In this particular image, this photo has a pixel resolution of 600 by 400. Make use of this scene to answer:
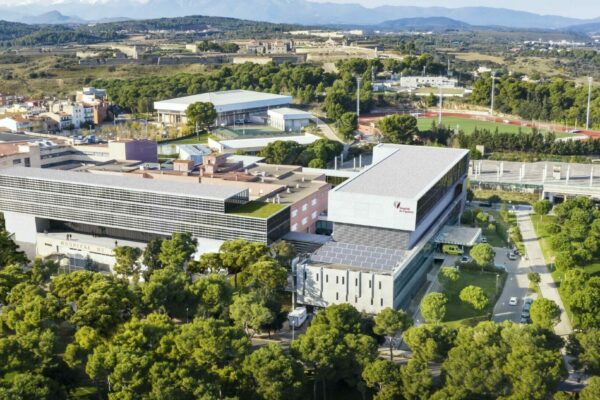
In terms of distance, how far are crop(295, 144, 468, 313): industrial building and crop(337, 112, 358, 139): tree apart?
17.9 metres

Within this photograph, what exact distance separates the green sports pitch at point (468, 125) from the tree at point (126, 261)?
95.8 feet

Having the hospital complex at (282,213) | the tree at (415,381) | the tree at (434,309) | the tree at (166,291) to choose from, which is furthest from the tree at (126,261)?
the tree at (415,381)

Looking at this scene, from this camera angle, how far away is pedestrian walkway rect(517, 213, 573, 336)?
768 inches

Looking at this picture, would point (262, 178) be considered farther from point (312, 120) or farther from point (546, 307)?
point (312, 120)

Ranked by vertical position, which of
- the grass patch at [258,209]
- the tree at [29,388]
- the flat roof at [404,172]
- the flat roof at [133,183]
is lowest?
the tree at [29,388]

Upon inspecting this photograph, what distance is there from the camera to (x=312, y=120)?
163 feet

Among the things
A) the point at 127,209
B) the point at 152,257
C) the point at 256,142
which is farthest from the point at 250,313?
the point at 256,142

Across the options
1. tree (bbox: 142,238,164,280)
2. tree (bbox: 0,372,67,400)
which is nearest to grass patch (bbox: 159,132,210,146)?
tree (bbox: 142,238,164,280)

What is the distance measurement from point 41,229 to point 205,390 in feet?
49.1

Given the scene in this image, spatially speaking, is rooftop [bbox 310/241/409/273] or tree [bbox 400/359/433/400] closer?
tree [bbox 400/359/433/400]

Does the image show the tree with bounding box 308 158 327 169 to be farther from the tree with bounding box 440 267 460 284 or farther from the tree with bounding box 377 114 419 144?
the tree with bounding box 440 267 460 284

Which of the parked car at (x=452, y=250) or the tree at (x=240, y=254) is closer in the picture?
the tree at (x=240, y=254)

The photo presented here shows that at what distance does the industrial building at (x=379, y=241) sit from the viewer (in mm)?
19859

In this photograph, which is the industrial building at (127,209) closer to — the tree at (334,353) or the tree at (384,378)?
the tree at (334,353)
